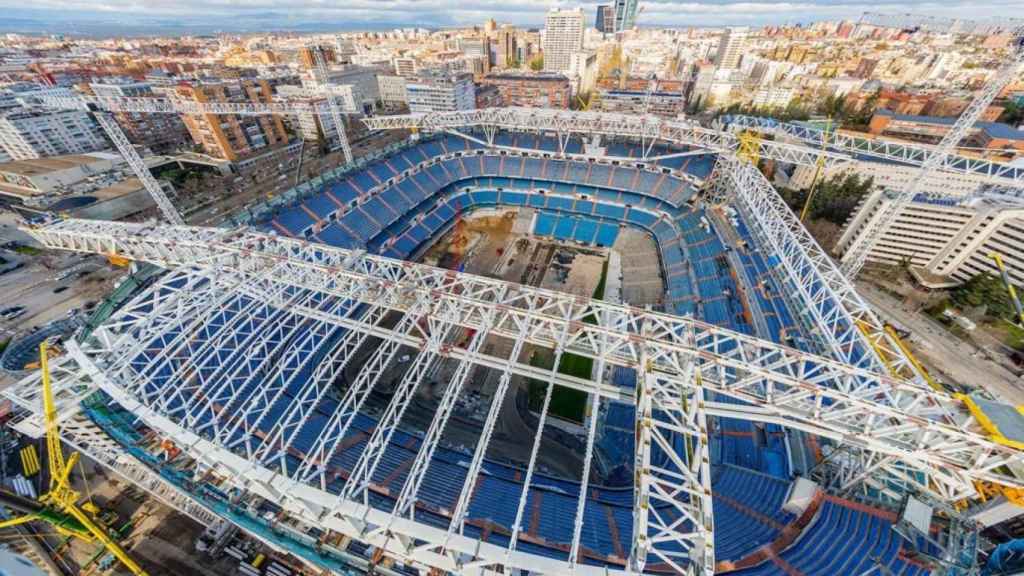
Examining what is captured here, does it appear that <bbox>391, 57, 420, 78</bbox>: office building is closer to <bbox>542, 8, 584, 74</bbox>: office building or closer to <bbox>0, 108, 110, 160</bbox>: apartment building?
<bbox>542, 8, 584, 74</bbox>: office building

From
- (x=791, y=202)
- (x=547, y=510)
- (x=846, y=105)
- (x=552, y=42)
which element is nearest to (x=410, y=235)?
(x=547, y=510)

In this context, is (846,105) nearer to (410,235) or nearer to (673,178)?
(673,178)

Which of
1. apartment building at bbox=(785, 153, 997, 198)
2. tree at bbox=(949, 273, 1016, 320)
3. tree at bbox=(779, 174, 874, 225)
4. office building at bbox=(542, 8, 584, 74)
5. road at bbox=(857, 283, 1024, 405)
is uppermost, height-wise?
office building at bbox=(542, 8, 584, 74)

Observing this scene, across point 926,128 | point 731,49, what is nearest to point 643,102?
point 926,128

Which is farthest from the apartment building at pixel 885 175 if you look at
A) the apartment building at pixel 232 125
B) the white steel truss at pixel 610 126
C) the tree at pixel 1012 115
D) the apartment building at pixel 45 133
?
the apartment building at pixel 45 133

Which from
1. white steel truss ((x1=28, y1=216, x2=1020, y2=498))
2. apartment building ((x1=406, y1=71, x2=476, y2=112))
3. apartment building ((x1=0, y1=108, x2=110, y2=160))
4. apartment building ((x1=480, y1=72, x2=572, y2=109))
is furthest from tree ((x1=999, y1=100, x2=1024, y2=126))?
apartment building ((x1=0, y1=108, x2=110, y2=160))

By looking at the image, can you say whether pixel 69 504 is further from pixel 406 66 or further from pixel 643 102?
pixel 406 66

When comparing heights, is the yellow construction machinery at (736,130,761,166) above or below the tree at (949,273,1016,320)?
above
